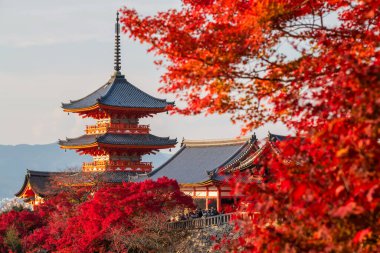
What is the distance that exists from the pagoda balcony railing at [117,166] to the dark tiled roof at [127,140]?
1.44 m

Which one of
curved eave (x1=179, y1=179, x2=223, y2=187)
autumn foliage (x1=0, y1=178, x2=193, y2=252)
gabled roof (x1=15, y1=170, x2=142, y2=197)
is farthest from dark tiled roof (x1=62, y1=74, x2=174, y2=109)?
autumn foliage (x1=0, y1=178, x2=193, y2=252)

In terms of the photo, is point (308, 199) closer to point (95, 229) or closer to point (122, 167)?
point (95, 229)

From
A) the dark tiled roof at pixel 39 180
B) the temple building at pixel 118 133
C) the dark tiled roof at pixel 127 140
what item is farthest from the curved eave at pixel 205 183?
the dark tiled roof at pixel 39 180

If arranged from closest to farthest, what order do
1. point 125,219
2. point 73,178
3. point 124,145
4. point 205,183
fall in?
1. point 125,219
2. point 205,183
3. point 73,178
4. point 124,145

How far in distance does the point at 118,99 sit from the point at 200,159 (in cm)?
956

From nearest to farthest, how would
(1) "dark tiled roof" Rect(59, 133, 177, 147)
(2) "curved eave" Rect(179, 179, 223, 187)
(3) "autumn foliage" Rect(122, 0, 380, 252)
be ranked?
(3) "autumn foliage" Rect(122, 0, 380, 252)
(2) "curved eave" Rect(179, 179, 223, 187)
(1) "dark tiled roof" Rect(59, 133, 177, 147)

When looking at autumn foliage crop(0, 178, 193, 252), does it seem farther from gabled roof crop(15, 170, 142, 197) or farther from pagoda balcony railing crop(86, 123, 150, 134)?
pagoda balcony railing crop(86, 123, 150, 134)

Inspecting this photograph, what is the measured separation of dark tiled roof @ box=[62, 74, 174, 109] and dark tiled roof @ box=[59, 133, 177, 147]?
6.18ft

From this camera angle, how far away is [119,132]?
48750 mm

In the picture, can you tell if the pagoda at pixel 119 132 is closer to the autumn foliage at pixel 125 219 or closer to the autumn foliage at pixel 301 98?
the autumn foliage at pixel 125 219

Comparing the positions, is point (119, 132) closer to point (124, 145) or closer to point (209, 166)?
point (124, 145)

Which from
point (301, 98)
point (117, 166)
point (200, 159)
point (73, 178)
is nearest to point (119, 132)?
point (117, 166)

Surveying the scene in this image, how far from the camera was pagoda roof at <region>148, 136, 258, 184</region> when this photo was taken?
3803 centimetres

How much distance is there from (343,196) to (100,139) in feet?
129
